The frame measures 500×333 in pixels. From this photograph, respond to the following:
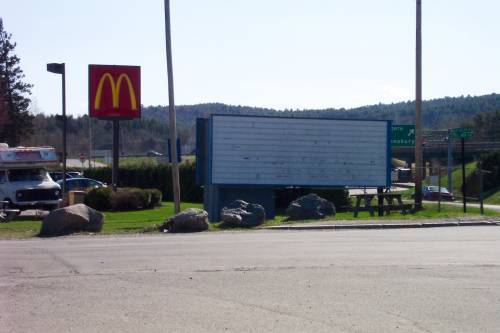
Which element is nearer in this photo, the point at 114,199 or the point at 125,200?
the point at 114,199

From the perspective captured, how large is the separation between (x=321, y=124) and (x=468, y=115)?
111 m

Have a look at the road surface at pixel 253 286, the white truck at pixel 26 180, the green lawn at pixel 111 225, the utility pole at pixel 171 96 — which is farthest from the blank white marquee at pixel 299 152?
the road surface at pixel 253 286

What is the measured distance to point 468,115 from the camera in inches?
5246

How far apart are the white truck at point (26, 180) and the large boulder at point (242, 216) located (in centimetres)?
942

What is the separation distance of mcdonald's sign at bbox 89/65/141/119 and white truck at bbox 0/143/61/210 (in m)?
3.04

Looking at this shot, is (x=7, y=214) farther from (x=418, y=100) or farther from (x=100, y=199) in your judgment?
(x=418, y=100)

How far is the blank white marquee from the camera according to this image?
2855 cm

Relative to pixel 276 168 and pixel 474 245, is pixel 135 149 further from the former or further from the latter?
pixel 474 245

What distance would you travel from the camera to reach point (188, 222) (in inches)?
840

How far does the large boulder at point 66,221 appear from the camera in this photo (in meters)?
20.7

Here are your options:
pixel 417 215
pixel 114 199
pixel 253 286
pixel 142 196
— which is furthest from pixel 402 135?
pixel 253 286

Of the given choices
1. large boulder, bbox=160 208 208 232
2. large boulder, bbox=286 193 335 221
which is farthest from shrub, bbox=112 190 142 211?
large boulder, bbox=160 208 208 232

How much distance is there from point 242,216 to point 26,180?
11055 millimetres

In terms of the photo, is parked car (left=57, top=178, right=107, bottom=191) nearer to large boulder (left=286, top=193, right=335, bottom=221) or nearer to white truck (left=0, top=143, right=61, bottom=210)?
white truck (left=0, top=143, right=61, bottom=210)
